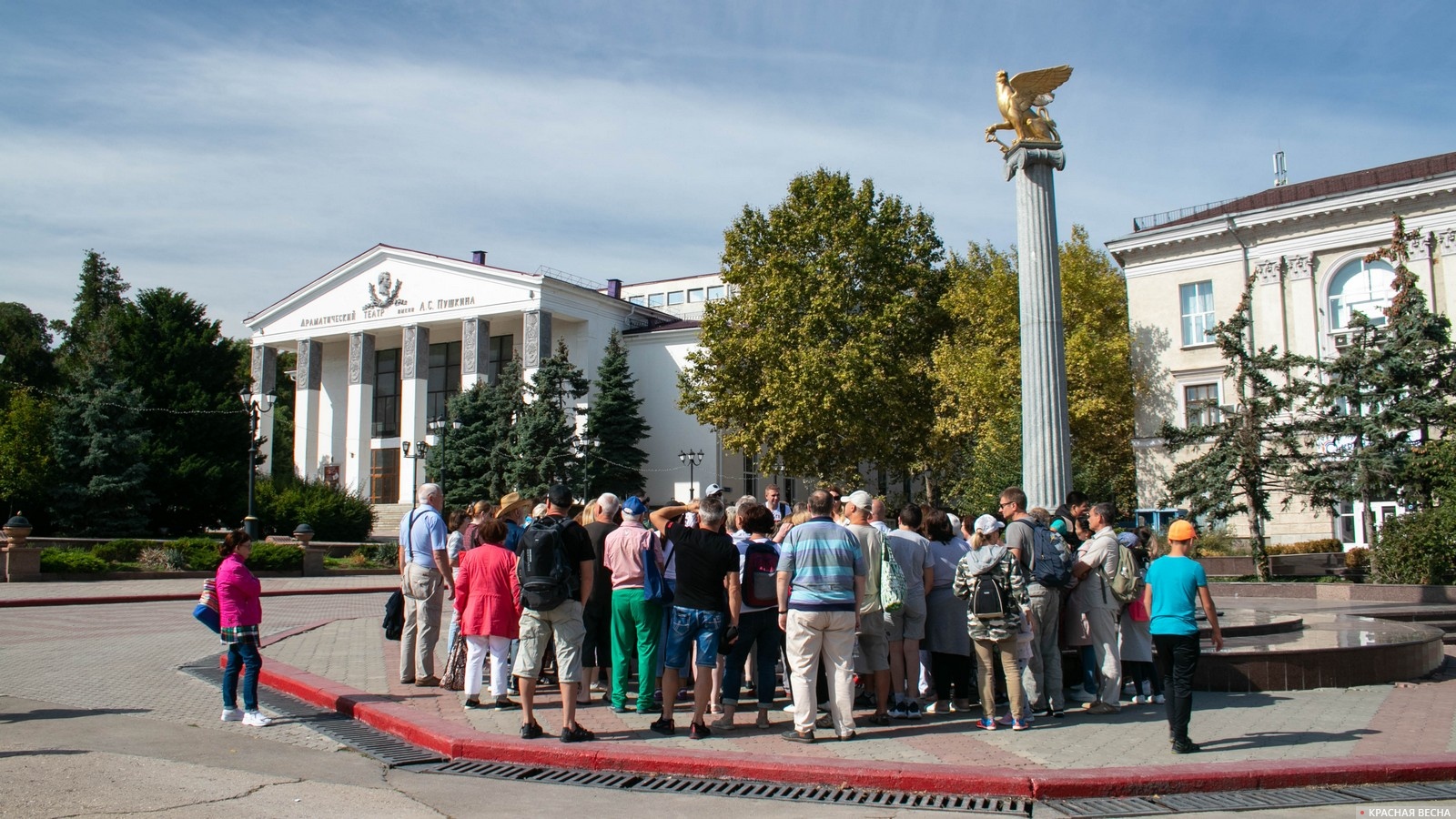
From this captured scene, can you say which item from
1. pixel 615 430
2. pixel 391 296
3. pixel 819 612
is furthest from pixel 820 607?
pixel 391 296

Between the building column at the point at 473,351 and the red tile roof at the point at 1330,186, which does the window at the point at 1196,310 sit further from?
the building column at the point at 473,351

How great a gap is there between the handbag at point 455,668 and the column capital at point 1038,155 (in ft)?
38.0

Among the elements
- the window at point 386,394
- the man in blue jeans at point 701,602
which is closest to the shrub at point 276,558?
the man in blue jeans at point 701,602

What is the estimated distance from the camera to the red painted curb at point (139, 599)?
20.0 m

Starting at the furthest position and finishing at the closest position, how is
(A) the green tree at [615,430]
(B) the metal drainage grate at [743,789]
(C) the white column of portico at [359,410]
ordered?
(C) the white column of portico at [359,410]
(A) the green tree at [615,430]
(B) the metal drainage grate at [743,789]

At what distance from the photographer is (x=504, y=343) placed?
209 feet

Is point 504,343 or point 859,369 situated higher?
point 504,343

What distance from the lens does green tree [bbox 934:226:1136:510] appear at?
1602 inches

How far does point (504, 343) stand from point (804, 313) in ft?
86.7

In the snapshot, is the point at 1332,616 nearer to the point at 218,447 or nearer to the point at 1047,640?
the point at 1047,640

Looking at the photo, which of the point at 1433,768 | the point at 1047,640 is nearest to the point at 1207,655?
the point at 1047,640

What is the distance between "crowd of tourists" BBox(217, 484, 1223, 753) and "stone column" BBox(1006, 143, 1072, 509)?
6476 millimetres

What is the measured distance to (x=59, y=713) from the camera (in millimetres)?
8938

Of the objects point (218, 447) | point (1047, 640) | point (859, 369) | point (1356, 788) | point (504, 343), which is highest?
point (504, 343)
